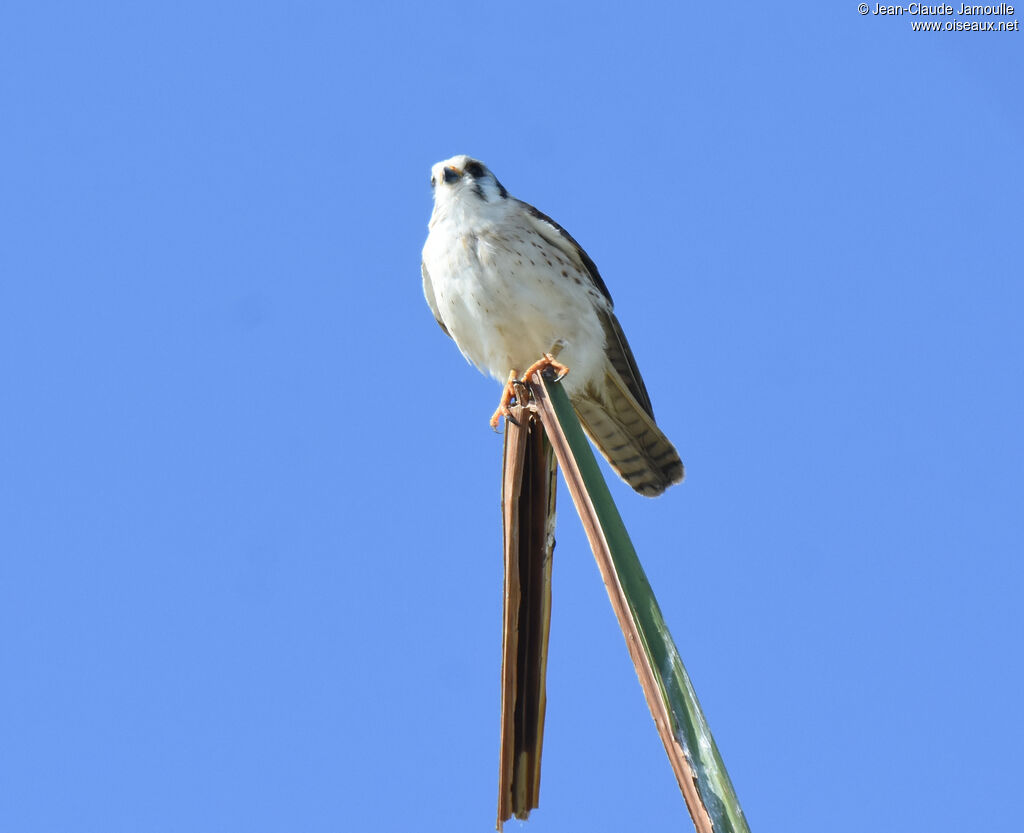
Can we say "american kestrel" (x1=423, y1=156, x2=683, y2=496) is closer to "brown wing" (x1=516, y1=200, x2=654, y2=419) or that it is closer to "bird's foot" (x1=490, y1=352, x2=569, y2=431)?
"brown wing" (x1=516, y1=200, x2=654, y2=419)

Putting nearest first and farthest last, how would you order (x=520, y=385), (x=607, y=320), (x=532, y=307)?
(x=520, y=385), (x=532, y=307), (x=607, y=320)

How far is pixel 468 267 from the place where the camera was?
4.98 m

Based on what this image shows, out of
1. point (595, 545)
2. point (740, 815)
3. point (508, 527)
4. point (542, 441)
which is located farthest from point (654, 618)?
point (542, 441)

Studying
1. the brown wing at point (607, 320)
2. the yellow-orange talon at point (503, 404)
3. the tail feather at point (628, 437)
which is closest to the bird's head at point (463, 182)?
the brown wing at point (607, 320)

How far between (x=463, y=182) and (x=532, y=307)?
835mm

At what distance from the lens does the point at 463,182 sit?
17.9 feet

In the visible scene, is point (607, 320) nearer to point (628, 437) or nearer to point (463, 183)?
point (628, 437)

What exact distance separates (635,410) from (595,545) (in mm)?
3443

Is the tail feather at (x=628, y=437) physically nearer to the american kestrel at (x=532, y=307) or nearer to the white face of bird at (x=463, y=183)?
the american kestrel at (x=532, y=307)

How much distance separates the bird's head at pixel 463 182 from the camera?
17.6 ft

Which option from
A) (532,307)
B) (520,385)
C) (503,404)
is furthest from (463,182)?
(520,385)

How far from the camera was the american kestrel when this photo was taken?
497 centimetres

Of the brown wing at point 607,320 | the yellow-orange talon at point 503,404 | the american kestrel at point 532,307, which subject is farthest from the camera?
the brown wing at point 607,320

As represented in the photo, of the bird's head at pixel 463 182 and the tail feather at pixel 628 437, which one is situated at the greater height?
the bird's head at pixel 463 182
